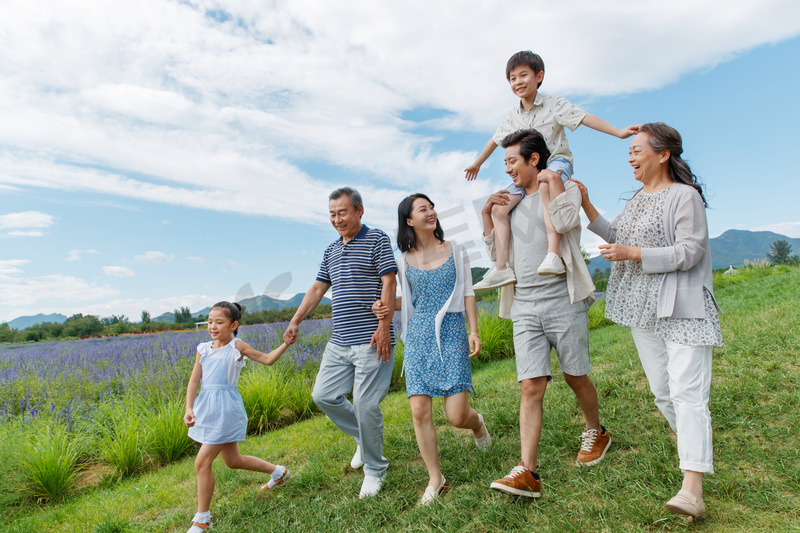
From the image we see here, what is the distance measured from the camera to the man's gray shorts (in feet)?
10.2

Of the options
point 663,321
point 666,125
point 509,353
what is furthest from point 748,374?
point 509,353

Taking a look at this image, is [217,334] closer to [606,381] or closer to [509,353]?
[606,381]

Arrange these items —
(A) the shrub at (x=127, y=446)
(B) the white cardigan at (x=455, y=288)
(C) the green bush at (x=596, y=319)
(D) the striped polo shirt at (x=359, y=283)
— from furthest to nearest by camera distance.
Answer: (C) the green bush at (x=596, y=319), (A) the shrub at (x=127, y=446), (D) the striped polo shirt at (x=359, y=283), (B) the white cardigan at (x=455, y=288)

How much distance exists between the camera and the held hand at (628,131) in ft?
10.6

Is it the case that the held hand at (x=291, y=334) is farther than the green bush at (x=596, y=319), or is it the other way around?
the green bush at (x=596, y=319)

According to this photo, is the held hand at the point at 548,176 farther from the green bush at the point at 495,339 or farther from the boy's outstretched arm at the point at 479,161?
the green bush at the point at 495,339

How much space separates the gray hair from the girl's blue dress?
1.35 metres

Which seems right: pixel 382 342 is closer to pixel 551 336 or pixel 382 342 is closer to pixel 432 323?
pixel 432 323

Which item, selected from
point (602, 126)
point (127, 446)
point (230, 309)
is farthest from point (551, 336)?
point (127, 446)

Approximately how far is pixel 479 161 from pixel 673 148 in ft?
5.21

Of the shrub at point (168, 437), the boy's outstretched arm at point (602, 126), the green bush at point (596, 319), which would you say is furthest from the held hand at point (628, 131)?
the green bush at point (596, 319)

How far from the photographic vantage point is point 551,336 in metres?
3.16

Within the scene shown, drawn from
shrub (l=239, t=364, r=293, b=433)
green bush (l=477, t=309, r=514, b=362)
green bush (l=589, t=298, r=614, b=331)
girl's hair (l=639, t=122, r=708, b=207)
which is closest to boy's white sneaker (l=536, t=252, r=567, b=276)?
girl's hair (l=639, t=122, r=708, b=207)

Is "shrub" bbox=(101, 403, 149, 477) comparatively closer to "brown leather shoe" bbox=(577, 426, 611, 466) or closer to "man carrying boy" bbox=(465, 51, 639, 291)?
"man carrying boy" bbox=(465, 51, 639, 291)
